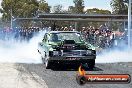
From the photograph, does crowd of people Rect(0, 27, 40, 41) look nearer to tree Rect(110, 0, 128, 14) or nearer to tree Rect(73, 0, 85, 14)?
tree Rect(110, 0, 128, 14)

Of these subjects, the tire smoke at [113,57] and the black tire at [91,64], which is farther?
the tire smoke at [113,57]

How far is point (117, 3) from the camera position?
88.6 metres

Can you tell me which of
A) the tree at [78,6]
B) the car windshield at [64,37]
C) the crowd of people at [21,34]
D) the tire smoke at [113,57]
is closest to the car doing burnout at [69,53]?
the car windshield at [64,37]

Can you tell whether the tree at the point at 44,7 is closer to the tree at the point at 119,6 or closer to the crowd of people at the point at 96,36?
the tree at the point at 119,6

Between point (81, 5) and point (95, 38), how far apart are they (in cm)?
8053

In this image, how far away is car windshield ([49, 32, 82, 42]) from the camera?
1471 cm

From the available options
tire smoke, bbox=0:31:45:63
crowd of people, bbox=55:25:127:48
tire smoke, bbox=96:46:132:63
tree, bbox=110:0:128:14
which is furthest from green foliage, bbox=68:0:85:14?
tire smoke, bbox=96:46:132:63

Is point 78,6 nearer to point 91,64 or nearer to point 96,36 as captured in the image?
point 96,36

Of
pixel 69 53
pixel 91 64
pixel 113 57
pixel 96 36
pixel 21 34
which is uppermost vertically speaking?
pixel 69 53

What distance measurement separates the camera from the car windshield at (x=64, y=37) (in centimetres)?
1471

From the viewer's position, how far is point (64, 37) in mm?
14828

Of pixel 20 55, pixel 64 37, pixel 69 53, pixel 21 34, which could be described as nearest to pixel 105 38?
pixel 20 55

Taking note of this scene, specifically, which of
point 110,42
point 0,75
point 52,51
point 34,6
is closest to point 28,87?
point 0,75

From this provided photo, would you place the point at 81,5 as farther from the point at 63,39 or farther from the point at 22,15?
the point at 63,39
